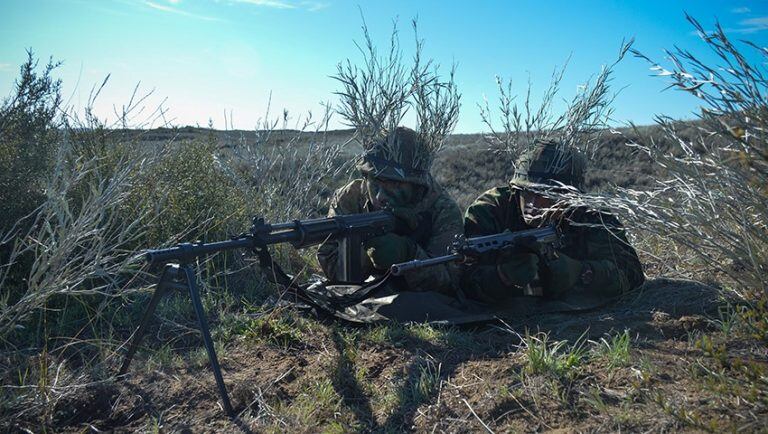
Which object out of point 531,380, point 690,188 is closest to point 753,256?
point 690,188

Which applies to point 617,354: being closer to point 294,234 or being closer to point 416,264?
point 416,264

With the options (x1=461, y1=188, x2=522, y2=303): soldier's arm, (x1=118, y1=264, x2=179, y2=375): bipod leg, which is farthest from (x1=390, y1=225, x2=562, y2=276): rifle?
(x1=118, y1=264, x2=179, y2=375): bipod leg

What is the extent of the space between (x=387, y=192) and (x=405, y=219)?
28cm

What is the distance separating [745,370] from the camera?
226 cm

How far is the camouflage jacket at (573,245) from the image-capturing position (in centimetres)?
428

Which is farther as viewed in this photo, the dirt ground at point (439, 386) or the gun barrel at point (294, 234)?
the gun barrel at point (294, 234)

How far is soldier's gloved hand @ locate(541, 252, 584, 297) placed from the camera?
163 inches

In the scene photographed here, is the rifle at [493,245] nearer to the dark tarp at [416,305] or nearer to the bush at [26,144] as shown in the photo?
the dark tarp at [416,305]

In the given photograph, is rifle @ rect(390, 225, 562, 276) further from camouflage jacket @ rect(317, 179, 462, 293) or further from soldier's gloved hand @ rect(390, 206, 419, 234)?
soldier's gloved hand @ rect(390, 206, 419, 234)

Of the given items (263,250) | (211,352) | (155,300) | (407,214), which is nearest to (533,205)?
(407,214)

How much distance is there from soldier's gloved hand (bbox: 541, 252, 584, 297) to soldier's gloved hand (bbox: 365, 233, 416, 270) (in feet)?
3.42

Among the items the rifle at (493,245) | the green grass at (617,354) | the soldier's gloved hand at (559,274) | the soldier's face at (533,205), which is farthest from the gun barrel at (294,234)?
the green grass at (617,354)

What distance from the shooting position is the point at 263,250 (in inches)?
135

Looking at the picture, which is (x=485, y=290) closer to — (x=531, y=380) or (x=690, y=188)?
(x=531, y=380)
